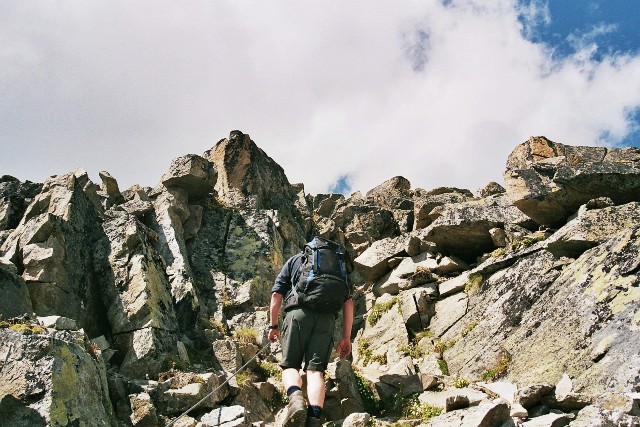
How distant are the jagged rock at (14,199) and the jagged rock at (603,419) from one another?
65.5 feet

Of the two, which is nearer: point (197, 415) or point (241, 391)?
point (197, 415)

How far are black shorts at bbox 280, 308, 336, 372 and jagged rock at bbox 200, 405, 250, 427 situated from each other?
131 cm

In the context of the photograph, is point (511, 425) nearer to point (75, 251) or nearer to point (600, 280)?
point (600, 280)

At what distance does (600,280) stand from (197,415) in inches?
442

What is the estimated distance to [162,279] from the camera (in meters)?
18.1

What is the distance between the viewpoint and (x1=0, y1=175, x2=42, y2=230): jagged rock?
19984 millimetres

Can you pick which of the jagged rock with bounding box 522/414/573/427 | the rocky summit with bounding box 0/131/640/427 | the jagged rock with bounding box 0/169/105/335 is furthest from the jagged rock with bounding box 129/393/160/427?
the jagged rock with bounding box 522/414/573/427

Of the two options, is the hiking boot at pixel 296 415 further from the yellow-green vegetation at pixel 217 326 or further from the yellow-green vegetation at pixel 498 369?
the yellow-green vegetation at pixel 217 326

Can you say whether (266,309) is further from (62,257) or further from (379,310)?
(62,257)

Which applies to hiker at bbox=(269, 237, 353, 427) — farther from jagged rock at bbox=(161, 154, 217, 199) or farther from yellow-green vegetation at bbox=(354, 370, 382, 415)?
jagged rock at bbox=(161, 154, 217, 199)

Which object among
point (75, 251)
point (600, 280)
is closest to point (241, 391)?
point (75, 251)

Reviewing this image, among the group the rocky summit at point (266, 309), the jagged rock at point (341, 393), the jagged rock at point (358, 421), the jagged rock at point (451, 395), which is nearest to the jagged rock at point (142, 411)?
the rocky summit at point (266, 309)

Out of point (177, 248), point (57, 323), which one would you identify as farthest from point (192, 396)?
point (177, 248)

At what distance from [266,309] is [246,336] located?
2617mm
